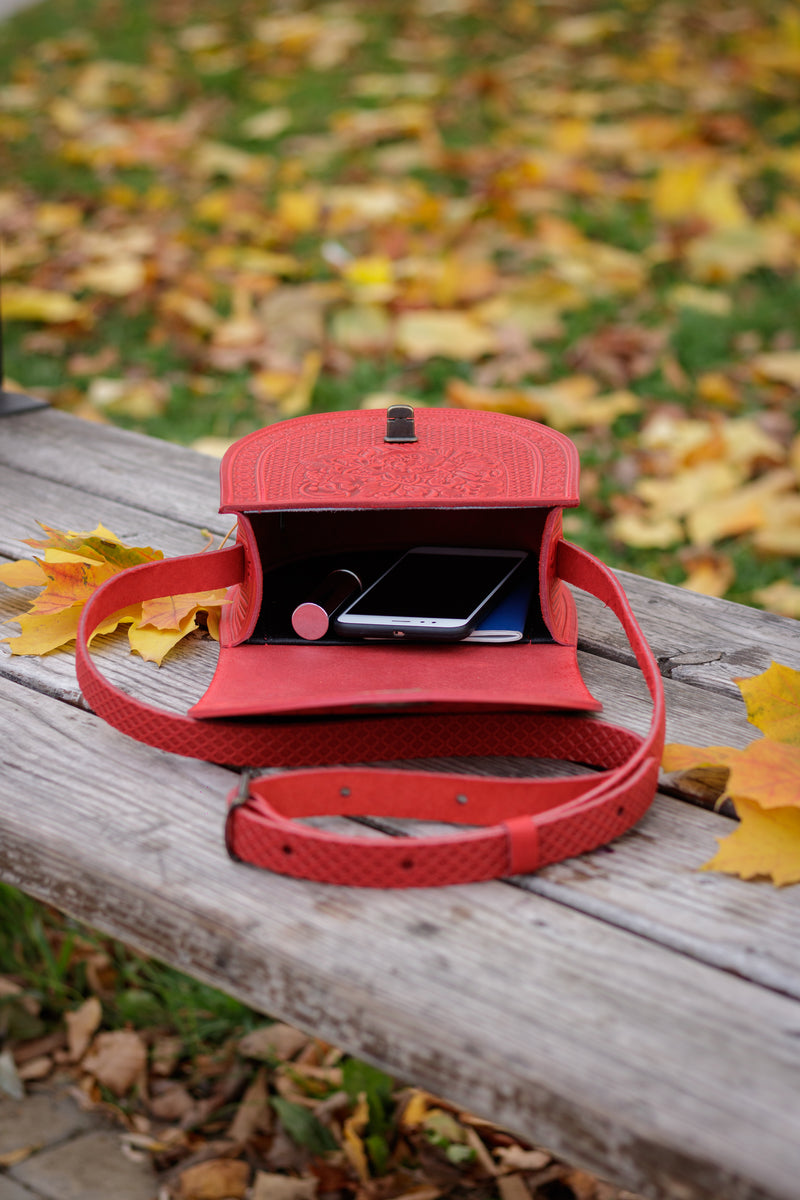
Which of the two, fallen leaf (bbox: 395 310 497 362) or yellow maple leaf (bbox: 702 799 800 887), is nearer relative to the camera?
yellow maple leaf (bbox: 702 799 800 887)

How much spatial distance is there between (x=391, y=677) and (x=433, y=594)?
0.44 ft

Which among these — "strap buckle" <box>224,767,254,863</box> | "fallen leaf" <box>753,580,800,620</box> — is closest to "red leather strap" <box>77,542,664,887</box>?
"strap buckle" <box>224,767,254,863</box>

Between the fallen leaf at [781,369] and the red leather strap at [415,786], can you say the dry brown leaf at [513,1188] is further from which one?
the fallen leaf at [781,369]

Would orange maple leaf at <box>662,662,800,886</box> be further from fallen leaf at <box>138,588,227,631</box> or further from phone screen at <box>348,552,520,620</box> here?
fallen leaf at <box>138,588,227,631</box>

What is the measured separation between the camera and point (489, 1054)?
2.52 feet

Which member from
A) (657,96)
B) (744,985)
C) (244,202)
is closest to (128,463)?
(744,985)

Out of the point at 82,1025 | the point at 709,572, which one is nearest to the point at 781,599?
the point at 709,572

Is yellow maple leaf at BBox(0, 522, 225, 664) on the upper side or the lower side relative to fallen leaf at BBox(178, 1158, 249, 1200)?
upper

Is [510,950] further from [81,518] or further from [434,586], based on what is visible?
[81,518]

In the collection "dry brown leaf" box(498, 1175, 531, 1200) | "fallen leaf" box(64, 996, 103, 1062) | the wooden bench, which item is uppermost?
the wooden bench

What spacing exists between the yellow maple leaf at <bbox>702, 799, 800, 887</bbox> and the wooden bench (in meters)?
0.01

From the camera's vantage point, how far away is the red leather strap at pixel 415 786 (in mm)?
891

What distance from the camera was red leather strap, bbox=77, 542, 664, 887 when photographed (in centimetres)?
89

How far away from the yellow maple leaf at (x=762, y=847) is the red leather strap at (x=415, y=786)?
8 centimetres
